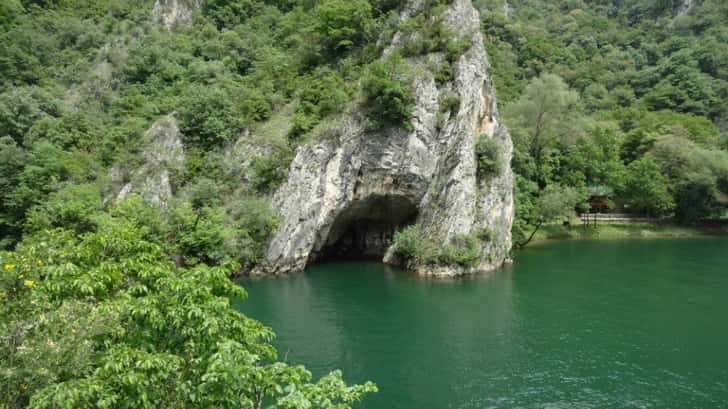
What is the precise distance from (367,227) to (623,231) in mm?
33260

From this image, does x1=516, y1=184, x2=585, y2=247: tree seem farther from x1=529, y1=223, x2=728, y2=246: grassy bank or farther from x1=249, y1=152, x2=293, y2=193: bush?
x1=249, y1=152, x2=293, y2=193: bush

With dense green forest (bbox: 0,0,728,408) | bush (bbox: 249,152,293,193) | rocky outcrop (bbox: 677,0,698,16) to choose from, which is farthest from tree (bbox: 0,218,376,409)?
rocky outcrop (bbox: 677,0,698,16)

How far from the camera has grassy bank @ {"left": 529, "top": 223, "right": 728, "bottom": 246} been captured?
174 ft

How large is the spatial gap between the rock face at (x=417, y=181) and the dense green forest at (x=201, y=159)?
4.83 ft

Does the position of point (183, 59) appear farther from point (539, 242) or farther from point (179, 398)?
point (179, 398)

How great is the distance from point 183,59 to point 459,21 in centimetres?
3037

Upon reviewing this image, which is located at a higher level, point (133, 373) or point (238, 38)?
point (238, 38)

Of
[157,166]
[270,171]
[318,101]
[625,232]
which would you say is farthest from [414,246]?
[625,232]

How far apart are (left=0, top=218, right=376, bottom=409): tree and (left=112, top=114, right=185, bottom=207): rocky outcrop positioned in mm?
27652

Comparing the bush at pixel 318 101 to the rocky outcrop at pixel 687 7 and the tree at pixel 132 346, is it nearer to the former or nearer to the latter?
the tree at pixel 132 346

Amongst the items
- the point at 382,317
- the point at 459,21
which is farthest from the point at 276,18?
the point at 382,317

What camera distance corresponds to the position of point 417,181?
36.9 meters

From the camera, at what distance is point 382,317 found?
24000 millimetres

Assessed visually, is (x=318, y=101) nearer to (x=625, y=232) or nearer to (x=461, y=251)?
(x=461, y=251)
